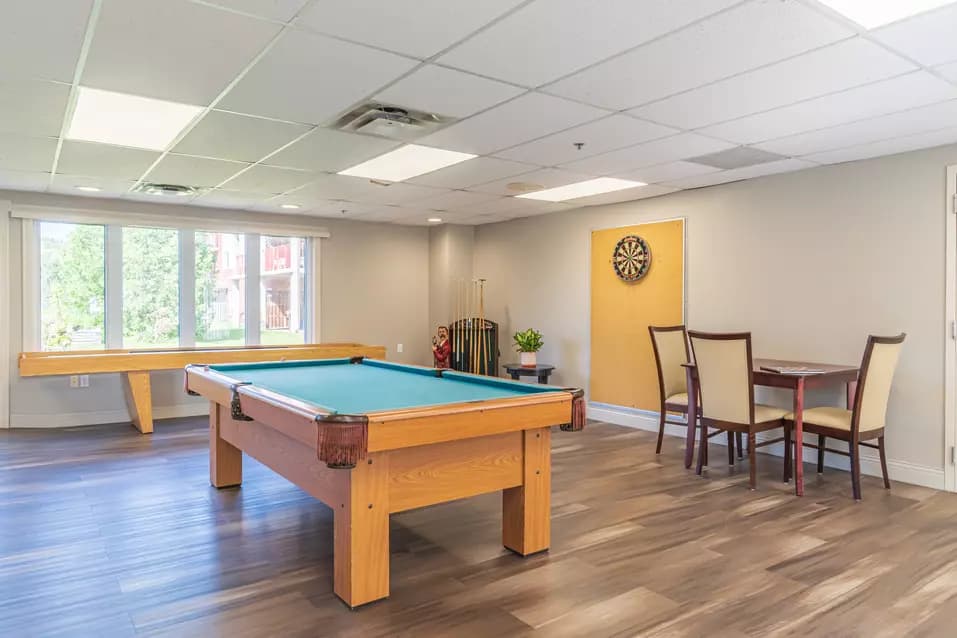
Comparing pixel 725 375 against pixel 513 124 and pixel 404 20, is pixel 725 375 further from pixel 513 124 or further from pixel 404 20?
pixel 404 20

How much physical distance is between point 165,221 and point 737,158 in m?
5.53

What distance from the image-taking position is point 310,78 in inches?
111

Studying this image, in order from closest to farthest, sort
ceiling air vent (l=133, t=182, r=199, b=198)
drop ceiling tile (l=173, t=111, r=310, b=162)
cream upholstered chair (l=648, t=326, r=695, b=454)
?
1. drop ceiling tile (l=173, t=111, r=310, b=162)
2. cream upholstered chair (l=648, t=326, r=695, b=454)
3. ceiling air vent (l=133, t=182, r=199, b=198)

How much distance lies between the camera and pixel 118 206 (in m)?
6.20

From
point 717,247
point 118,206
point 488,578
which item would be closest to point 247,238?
point 118,206

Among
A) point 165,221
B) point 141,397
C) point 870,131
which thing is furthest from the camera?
point 165,221

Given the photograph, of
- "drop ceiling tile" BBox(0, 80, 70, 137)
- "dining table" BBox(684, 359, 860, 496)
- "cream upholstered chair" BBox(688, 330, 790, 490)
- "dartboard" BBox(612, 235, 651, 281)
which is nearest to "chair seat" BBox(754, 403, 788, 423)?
"cream upholstered chair" BBox(688, 330, 790, 490)

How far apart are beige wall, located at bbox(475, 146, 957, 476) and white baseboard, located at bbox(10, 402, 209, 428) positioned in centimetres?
480

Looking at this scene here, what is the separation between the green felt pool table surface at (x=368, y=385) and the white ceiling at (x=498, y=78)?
4.81ft

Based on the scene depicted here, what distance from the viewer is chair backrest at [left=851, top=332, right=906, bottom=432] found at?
12.3 ft

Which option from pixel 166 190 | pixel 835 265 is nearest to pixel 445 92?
pixel 835 265

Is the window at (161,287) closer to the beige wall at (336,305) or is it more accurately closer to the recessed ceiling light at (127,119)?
the beige wall at (336,305)

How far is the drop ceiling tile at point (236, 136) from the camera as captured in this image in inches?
138

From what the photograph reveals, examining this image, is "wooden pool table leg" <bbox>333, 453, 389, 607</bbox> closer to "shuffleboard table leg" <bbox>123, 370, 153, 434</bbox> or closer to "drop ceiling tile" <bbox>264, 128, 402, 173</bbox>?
"drop ceiling tile" <bbox>264, 128, 402, 173</bbox>
